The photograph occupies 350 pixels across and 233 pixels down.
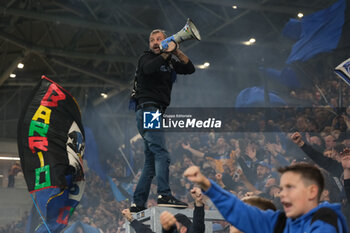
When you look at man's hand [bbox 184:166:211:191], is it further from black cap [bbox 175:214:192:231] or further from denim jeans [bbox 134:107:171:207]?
black cap [bbox 175:214:192:231]

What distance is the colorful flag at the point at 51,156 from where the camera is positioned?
511cm

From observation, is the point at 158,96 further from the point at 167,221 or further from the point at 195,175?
the point at 195,175

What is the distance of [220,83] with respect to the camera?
14.8 metres

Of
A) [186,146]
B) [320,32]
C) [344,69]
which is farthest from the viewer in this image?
[186,146]

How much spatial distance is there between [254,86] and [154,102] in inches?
402

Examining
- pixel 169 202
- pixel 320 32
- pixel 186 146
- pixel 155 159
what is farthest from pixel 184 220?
pixel 320 32

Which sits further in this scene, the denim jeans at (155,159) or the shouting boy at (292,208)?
the denim jeans at (155,159)

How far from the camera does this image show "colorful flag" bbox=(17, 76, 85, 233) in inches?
201

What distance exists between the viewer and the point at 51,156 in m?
5.22

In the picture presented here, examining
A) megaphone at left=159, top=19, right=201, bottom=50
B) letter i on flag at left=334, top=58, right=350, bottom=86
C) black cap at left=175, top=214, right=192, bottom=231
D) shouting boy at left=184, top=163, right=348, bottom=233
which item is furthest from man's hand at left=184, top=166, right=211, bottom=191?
letter i on flag at left=334, top=58, right=350, bottom=86

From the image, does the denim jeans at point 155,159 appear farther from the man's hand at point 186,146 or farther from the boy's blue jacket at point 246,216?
the man's hand at point 186,146

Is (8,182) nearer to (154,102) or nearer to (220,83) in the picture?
(220,83)

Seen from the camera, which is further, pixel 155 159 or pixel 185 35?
pixel 155 159

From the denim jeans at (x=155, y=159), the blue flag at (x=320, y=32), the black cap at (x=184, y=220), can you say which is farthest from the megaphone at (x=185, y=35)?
the blue flag at (x=320, y=32)
